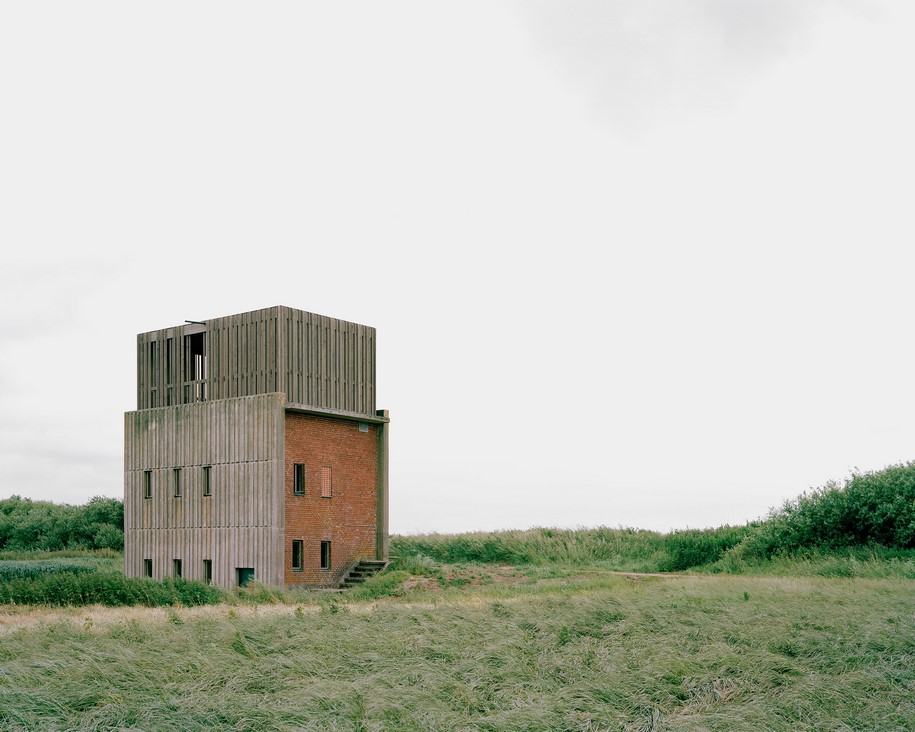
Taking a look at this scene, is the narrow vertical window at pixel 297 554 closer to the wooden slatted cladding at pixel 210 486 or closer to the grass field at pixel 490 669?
the wooden slatted cladding at pixel 210 486

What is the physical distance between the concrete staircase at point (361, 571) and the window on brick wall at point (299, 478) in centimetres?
306

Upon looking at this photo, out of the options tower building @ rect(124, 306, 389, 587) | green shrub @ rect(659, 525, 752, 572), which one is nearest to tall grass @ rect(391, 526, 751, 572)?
green shrub @ rect(659, 525, 752, 572)

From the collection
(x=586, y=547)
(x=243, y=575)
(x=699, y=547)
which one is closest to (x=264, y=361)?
(x=243, y=575)

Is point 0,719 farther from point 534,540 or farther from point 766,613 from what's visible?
point 534,540

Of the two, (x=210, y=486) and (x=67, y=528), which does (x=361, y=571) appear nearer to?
(x=210, y=486)

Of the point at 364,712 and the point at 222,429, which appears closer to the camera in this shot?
the point at 364,712

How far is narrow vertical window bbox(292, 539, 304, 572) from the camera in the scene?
28.1m

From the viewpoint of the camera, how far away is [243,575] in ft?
93.1

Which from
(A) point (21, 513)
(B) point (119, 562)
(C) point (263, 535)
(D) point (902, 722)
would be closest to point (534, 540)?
(C) point (263, 535)

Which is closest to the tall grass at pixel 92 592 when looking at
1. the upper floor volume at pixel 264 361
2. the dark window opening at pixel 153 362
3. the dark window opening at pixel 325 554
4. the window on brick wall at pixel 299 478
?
the window on brick wall at pixel 299 478

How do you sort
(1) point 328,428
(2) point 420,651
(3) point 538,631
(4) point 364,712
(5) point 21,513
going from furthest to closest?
(5) point 21,513, (1) point 328,428, (3) point 538,631, (2) point 420,651, (4) point 364,712

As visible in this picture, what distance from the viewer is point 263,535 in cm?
2769

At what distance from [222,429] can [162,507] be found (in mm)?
3943

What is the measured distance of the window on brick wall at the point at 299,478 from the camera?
28.5 metres
